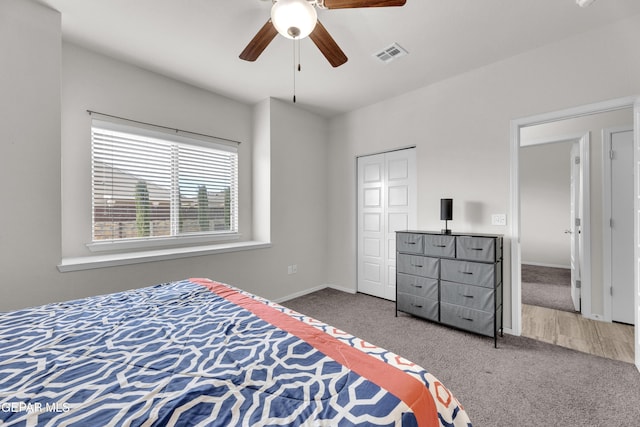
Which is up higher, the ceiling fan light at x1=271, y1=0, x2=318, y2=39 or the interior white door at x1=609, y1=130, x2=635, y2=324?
the ceiling fan light at x1=271, y1=0, x2=318, y2=39

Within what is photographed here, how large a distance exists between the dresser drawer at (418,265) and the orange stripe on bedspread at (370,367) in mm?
2009

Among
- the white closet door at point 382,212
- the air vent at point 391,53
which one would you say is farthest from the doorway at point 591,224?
the air vent at point 391,53

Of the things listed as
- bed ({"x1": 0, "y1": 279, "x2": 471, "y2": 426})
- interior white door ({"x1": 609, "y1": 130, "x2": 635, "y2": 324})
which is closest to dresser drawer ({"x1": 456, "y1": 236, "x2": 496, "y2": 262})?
interior white door ({"x1": 609, "y1": 130, "x2": 635, "y2": 324})

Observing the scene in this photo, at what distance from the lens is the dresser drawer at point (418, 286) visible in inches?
113

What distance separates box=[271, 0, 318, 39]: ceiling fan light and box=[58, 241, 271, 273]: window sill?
235 cm

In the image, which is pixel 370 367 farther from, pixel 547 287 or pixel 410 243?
pixel 547 287

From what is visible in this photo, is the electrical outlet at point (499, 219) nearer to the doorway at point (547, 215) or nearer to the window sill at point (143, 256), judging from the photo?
the doorway at point (547, 215)

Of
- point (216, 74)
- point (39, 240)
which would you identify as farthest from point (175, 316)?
point (216, 74)

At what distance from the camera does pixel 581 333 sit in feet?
8.69

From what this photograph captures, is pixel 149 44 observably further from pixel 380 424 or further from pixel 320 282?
pixel 320 282

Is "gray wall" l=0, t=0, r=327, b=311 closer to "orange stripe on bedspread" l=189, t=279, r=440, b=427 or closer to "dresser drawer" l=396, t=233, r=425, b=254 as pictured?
"dresser drawer" l=396, t=233, r=425, b=254

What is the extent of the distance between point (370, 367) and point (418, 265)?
2234 mm

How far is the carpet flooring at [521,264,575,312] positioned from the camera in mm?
3554

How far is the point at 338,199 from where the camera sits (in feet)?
14.2
